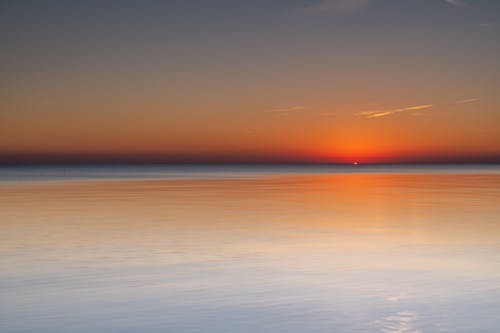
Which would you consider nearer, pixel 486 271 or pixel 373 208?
pixel 486 271

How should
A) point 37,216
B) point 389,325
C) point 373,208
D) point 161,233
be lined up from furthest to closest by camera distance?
point 373,208 < point 37,216 < point 161,233 < point 389,325

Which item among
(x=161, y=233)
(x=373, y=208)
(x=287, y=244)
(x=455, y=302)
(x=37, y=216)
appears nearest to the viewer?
(x=455, y=302)

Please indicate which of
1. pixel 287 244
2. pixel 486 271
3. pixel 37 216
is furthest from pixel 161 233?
pixel 486 271

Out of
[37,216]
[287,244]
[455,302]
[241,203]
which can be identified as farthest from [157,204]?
[455,302]

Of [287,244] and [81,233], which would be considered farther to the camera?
[81,233]

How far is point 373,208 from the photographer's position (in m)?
27.5

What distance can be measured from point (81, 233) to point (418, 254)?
339 inches

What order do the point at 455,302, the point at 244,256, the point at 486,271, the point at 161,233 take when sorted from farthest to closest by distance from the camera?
the point at 161,233 → the point at 244,256 → the point at 486,271 → the point at 455,302

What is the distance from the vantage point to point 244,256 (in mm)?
14297

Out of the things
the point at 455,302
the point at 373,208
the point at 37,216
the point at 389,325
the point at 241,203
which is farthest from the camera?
the point at 241,203

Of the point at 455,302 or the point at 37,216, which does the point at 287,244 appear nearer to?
the point at 455,302

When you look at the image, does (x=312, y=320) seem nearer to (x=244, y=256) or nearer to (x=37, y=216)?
(x=244, y=256)

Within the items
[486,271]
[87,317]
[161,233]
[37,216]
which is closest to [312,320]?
[87,317]

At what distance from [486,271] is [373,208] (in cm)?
1509
